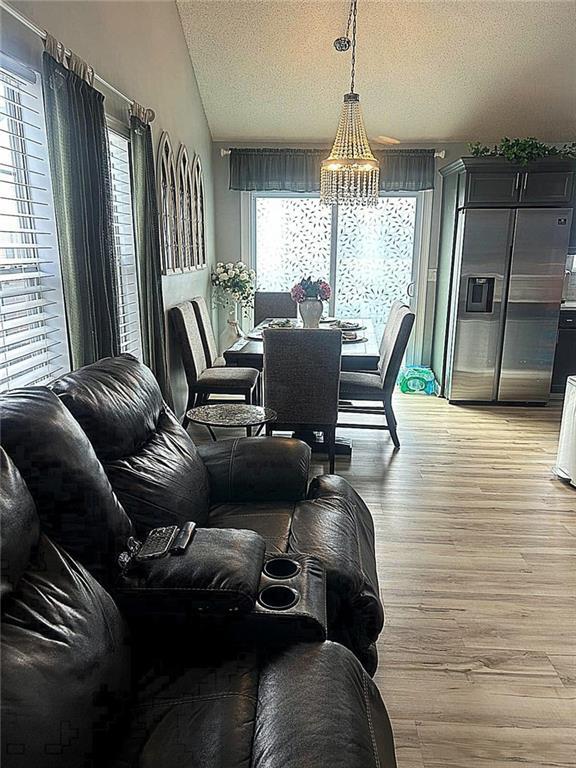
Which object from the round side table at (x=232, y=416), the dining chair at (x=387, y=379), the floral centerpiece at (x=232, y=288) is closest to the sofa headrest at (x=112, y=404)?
the round side table at (x=232, y=416)

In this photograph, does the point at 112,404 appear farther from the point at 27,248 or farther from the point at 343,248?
the point at 343,248

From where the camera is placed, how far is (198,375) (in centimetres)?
438

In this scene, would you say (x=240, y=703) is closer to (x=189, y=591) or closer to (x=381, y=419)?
(x=189, y=591)

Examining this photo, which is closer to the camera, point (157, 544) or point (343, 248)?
point (157, 544)

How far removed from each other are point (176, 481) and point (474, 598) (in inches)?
54.7

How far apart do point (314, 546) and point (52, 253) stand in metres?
1.59

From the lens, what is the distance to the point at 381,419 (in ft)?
16.0

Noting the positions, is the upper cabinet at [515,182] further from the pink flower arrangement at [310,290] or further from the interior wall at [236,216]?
the pink flower arrangement at [310,290]

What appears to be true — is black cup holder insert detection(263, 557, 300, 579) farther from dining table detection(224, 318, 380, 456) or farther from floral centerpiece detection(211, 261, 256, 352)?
floral centerpiece detection(211, 261, 256, 352)

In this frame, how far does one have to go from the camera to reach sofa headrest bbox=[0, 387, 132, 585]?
1.38 m

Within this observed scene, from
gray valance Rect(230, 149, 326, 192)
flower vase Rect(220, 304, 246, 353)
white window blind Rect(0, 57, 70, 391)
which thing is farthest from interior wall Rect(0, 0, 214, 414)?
flower vase Rect(220, 304, 246, 353)

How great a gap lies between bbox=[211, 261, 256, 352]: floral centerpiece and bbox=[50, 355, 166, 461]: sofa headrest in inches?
134

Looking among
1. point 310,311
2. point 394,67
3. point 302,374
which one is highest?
point 394,67

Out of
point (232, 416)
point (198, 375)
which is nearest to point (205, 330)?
point (198, 375)
